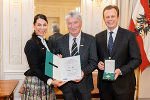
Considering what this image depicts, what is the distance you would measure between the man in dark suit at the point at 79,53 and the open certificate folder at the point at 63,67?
3.9 inches

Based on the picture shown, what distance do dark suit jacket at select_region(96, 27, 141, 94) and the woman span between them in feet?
2.54

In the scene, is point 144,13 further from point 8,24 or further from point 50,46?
point 8,24

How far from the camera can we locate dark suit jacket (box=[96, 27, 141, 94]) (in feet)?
6.55

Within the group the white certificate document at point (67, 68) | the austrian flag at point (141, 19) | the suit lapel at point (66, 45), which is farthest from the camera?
the austrian flag at point (141, 19)

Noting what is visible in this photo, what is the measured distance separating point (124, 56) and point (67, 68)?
76 cm

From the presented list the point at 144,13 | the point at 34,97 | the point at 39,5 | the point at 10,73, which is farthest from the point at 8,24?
the point at 144,13

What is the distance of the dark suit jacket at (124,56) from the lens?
6.55 ft

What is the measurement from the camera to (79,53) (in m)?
1.90

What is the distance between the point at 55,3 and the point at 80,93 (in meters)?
2.71

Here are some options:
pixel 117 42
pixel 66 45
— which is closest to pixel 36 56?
pixel 66 45

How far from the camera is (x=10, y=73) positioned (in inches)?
155

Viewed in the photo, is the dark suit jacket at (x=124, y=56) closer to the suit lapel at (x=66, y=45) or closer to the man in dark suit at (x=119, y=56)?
the man in dark suit at (x=119, y=56)

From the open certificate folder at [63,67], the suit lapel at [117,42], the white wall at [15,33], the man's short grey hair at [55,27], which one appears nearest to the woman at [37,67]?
the open certificate folder at [63,67]

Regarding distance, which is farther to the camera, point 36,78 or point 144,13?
point 144,13
